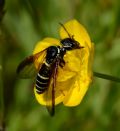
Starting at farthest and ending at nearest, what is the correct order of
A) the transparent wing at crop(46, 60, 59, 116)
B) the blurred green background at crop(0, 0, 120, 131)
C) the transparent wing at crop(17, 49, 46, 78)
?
the blurred green background at crop(0, 0, 120, 131), the transparent wing at crop(17, 49, 46, 78), the transparent wing at crop(46, 60, 59, 116)

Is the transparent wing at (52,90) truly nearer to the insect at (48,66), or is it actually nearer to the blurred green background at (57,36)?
the insect at (48,66)

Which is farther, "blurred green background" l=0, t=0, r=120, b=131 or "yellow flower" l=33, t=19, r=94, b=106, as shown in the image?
"blurred green background" l=0, t=0, r=120, b=131

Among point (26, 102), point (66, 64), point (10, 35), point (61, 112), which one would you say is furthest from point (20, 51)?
point (66, 64)

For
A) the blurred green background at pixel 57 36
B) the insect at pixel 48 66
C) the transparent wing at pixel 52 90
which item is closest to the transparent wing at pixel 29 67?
the insect at pixel 48 66

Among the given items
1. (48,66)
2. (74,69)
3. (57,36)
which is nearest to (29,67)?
(48,66)

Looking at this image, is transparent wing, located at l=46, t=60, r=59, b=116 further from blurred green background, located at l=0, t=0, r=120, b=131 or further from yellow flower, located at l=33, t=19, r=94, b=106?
blurred green background, located at l=0, t=0, r=120, b=131

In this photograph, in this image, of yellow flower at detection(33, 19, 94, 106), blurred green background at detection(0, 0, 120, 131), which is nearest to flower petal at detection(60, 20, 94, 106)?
yellow flower at detection(33, 19, 94, 106)

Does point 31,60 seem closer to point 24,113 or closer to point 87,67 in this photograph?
point 87,67
